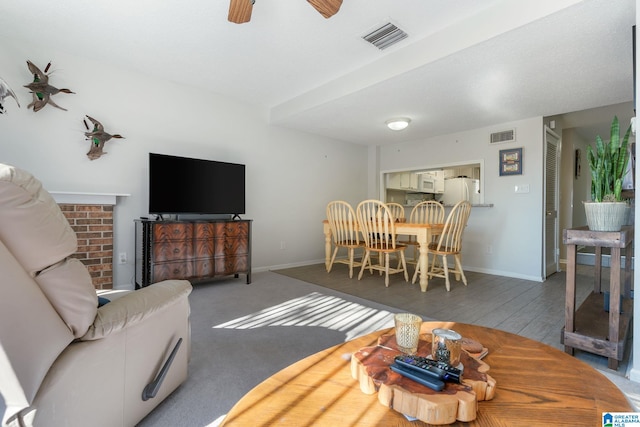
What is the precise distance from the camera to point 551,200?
13.8 feet

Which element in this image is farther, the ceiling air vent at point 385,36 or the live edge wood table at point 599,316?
the ceiling air vent at point 385,36

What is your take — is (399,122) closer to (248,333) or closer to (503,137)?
(503,137)

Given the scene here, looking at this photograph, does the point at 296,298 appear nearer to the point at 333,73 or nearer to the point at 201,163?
the point at 201,163

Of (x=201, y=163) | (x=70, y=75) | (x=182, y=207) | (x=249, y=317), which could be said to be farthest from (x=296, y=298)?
(x=70, y=75)

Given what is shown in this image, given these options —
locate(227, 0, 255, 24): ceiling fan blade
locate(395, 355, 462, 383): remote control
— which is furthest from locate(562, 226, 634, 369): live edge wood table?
locate(227, 0, 255, 24): ceiling fan blade

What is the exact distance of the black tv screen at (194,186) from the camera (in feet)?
10.2

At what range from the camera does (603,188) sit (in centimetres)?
180

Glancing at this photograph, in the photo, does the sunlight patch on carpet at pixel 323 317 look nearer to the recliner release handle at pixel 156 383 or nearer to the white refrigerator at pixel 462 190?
the recliner release handle at pixel 156 383

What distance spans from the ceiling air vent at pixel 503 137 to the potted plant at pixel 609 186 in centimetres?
253

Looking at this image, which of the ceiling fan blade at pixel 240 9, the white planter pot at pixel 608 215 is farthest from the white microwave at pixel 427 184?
the ceiling fan blade at pixel 240 9

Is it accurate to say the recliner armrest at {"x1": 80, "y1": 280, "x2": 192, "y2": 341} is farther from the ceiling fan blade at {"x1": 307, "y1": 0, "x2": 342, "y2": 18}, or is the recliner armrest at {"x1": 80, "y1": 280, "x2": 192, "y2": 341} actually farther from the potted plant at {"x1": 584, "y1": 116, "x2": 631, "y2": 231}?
the potted plant at {"x1": 584, "y1": 116, "x2": 631, "y2": 231}

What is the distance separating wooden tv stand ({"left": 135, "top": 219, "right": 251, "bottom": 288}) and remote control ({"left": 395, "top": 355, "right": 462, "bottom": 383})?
9.17ft

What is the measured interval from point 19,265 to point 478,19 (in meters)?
2.97

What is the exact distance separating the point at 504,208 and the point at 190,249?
4.19 m
